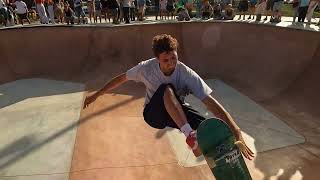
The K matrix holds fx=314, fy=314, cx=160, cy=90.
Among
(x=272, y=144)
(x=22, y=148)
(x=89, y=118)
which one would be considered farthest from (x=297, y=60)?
(x=22, y=148)

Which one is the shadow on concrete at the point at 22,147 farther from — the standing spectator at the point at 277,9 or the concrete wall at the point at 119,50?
the standing spectator at the point at 277,9

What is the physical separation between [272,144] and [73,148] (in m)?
3.70

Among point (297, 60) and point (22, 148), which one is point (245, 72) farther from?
point (22, 148)

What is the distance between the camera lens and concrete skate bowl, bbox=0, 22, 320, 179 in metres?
8.11

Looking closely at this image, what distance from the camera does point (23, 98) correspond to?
328 inches

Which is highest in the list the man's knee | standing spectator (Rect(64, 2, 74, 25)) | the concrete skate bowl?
standing spectator (Rect(64, 2, 74, 25))

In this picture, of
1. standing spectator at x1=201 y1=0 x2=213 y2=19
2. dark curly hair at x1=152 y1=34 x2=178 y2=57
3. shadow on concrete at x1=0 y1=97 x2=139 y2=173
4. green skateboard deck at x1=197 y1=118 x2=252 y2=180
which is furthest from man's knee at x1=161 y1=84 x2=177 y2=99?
standing spectator at x1=201 y1=0 x2=213 y2=19

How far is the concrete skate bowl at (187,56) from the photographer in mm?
8109

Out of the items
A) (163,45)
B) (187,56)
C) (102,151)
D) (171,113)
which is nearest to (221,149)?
(171,113)

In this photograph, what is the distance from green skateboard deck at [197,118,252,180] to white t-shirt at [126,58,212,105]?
1.46ft

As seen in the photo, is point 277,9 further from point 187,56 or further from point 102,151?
point 102,151

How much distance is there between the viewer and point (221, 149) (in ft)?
10.7

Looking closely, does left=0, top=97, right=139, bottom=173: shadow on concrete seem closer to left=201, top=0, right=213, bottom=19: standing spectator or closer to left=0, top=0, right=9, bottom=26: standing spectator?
left=0, top=0, right=9, bottom=26: standing spectator

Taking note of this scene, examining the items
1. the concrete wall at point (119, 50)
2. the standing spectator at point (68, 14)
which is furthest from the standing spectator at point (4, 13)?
the concrete wall at point (119, 50)
